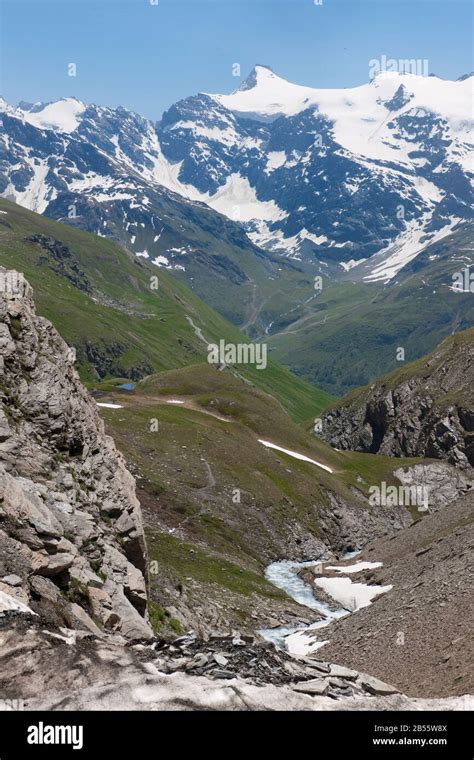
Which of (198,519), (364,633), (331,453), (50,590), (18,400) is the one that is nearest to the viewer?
(50,590)

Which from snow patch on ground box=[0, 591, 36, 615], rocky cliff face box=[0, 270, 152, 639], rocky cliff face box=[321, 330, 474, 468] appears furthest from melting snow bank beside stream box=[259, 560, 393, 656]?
rocky cliff face box=[321, 330, 474, 468]

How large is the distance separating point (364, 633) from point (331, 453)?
94.3m

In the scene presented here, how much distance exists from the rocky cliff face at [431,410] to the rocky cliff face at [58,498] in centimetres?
13032

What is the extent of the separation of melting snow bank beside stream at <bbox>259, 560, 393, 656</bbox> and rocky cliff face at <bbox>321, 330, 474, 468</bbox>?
84811mm

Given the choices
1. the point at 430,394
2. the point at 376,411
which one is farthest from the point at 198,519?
the point at 376,411

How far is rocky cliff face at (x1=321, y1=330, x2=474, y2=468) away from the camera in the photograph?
16100cm

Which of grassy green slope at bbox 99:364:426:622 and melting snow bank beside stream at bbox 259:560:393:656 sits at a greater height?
grassy green slope at bbox 99:364:426:622

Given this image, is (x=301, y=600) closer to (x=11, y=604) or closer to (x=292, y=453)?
(x=11, y=604)

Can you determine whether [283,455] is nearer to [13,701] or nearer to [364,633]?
[364,633]

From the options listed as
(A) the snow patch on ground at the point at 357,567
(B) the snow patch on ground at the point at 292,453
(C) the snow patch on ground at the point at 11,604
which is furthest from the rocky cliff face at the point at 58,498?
(B) the snow patch on ground at the point at 292,453

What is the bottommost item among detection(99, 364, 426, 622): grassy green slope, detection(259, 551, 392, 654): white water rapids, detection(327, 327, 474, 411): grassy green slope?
detection(259, 551, 392, 654): white water rapids

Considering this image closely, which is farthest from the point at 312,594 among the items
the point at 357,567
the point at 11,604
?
the point at 11,604

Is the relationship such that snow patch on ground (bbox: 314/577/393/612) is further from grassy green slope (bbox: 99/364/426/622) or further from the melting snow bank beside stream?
grassy green slope (bbox: 99/364/426/622)

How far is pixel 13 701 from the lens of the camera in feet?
55.1
